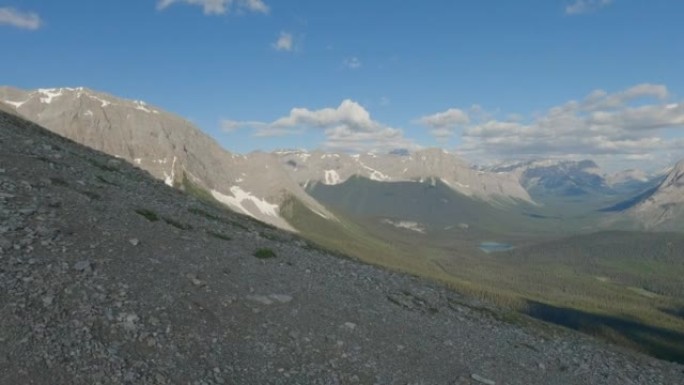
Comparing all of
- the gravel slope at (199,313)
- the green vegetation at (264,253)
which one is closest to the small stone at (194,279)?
the gravel slope at (199,313)

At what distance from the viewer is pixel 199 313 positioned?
74.0 ft

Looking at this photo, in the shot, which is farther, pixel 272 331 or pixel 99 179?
pixel 99 179

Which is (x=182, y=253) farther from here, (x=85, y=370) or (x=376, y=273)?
(x=376, y=273)

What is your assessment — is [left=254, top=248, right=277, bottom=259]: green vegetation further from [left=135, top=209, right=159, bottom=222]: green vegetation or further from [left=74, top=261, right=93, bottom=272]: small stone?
[left=74, top=261, right=93, bottom=272]: small stone

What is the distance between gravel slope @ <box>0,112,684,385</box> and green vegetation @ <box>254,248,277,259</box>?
1.89 feet

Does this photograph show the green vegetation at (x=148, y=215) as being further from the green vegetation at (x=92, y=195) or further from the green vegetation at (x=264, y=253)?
the green vegetation at (x=264, y=253)

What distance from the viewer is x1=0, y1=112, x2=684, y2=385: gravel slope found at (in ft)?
59.6

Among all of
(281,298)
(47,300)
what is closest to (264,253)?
(281,298)

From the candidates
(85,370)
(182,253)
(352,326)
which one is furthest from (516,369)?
(85,370)

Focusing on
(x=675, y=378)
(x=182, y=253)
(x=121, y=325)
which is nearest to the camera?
(x=121, y=325)

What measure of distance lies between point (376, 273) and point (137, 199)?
1820 centimetres

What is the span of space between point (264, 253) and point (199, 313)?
13.4m

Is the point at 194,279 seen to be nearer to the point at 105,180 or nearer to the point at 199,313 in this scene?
the point at 199,313

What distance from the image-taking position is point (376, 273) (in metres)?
42.4
